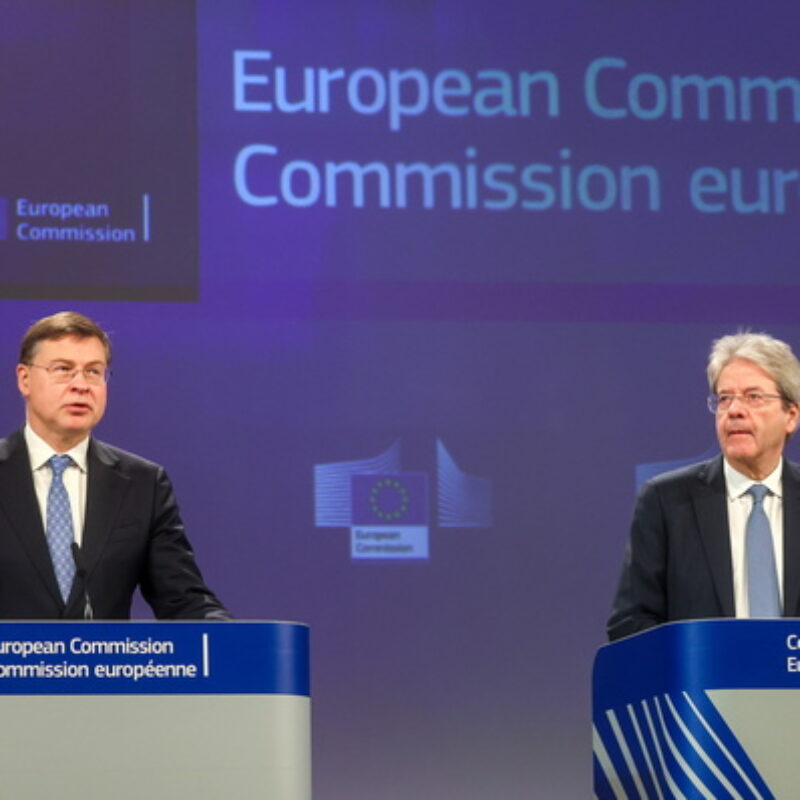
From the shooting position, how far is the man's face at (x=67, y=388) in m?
4.02

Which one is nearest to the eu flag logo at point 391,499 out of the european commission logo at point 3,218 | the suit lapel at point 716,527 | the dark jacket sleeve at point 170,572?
the european commission logo at point 3,218

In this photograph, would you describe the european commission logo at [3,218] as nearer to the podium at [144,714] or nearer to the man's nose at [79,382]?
the man's nose at [79,382]

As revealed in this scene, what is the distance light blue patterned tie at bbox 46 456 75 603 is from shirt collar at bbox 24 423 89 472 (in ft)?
0.05

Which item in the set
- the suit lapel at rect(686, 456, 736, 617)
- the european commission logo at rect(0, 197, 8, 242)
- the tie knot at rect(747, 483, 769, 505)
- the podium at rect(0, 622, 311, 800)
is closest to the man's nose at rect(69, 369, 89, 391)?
the podium at rect(0, 622, 311, 800)

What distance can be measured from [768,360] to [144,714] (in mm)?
1768

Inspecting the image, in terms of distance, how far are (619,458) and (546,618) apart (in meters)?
0.58

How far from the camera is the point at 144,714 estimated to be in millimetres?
3162

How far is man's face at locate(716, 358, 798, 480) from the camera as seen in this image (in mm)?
4094

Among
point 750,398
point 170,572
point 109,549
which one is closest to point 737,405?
point 750,398

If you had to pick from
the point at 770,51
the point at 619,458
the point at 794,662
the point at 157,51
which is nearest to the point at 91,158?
the point at 157,51

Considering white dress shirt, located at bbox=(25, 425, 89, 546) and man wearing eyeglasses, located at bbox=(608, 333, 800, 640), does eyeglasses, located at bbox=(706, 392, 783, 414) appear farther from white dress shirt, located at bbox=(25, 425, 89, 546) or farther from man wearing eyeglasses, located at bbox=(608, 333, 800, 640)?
white dress shirt, located at bbox=(25, 425, 89, 546)

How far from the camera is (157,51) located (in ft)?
18.7

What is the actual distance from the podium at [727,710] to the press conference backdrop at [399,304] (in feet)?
8.14

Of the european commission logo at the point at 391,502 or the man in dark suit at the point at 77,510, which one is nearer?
the man in dark suit at the point at 77,510
